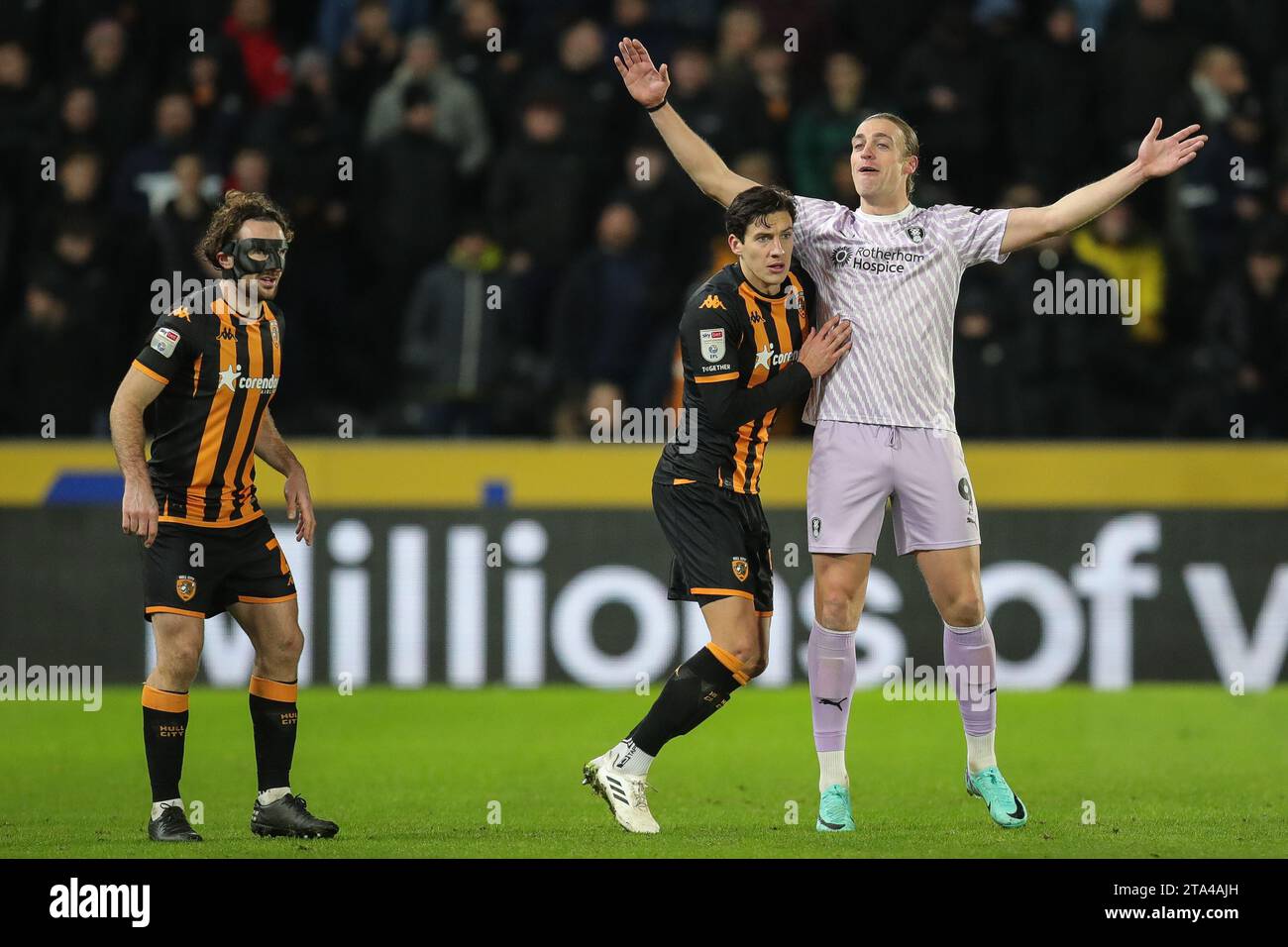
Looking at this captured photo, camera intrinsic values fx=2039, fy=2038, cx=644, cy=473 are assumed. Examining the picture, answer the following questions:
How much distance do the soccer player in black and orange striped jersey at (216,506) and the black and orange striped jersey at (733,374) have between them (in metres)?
1.45

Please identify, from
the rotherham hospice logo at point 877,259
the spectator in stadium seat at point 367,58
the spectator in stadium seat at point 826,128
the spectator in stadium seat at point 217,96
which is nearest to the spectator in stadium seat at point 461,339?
the spectator in stadium seat at point 367,58

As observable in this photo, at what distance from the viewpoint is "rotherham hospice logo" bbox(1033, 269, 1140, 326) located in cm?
1243

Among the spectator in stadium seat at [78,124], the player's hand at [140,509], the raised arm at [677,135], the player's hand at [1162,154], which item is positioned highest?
the spectator in stadium seat at [78,124]

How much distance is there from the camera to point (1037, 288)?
489 inches

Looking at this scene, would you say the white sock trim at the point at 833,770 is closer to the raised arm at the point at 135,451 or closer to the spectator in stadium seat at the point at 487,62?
the raised arm at the point at 135,451

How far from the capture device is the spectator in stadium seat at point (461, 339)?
12.8m

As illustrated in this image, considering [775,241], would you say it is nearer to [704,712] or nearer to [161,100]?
[704,712]

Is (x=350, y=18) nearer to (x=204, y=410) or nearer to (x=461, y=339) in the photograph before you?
(x=461, y=339)

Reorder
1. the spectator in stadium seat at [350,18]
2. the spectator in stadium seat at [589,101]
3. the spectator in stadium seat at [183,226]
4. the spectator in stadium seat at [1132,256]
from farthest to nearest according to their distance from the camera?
the spectator in stadium seat at [350,18], the spectator in stadium seat at [589,101], the spectator in stadium seat at [1132,256], the spectator in stadium seat at [183,226]

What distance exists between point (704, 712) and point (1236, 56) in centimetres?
883

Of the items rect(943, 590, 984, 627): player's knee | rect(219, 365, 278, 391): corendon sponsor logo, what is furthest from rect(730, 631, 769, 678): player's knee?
rect(219, 365, 278, 391): corendon sponsor logo

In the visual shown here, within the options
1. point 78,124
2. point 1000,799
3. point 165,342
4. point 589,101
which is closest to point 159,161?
point 78,124

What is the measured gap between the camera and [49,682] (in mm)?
11922

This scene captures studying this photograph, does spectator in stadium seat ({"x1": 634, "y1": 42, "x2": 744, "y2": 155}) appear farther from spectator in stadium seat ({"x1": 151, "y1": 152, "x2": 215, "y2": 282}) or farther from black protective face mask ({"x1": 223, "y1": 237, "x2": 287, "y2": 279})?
black protective face mask ({"x1": 223, "y1": 237, "x2": 287, "y2": 279})
